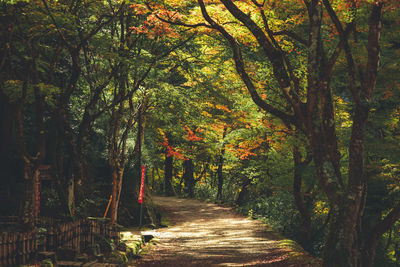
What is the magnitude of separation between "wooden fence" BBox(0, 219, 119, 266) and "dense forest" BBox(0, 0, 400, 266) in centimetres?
61

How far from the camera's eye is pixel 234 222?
2411cm

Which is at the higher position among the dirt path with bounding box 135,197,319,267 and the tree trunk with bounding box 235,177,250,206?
the tree trunk with bounding box 235,177,250,206

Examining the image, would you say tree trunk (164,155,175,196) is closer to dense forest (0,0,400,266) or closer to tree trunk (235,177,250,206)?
tree trunk (235,177,250,206)

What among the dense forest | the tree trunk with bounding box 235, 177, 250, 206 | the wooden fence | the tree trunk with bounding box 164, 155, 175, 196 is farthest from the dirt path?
the tree trunk with bounding box 164, 155, 175, 196

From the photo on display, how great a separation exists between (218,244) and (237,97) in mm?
8069

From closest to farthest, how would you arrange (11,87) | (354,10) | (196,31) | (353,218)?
(353,218), (354,10), (11,87), (196,31)

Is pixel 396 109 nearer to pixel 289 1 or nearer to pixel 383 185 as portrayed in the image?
pixel 383 185

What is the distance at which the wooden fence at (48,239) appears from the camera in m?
9.47

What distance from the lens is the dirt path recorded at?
13.6m

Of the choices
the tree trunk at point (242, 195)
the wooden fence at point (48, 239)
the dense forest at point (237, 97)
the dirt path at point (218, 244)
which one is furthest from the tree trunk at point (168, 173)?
the wooden fence at point (48, 239)

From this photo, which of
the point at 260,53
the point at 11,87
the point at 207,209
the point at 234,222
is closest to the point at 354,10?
the point at 260,53

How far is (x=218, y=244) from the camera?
17.4 meters

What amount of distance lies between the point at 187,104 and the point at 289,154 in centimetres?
602

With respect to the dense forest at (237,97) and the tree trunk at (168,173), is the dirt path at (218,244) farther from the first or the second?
the tree trunk at (168,173)
